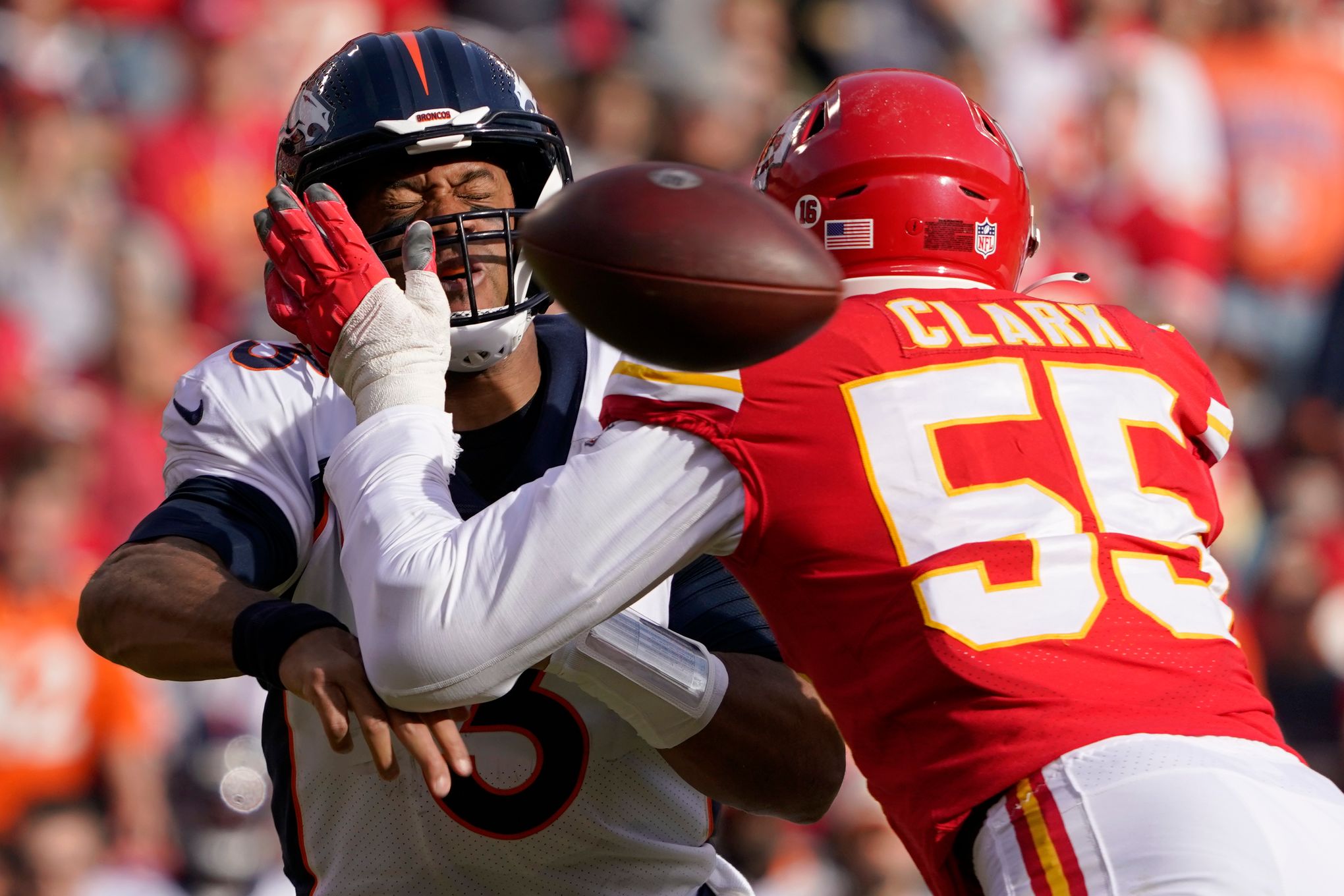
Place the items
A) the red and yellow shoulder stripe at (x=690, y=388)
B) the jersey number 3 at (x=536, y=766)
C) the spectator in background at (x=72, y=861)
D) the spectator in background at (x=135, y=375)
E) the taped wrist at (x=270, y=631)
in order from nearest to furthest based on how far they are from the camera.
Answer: the red and yellow shoulder stripe at (x=690, y=388), the taped wrist at (x=270, y=631), the jersey number 3 at (x=536, y=766), the spectator in background at (x=72, y=861), the spectator in background at (x=135, y=375)

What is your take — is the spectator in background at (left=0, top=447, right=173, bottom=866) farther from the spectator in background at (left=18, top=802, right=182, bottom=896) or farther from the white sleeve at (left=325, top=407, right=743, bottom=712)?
the white sleeve at (left=325, top=407, right=743, bottom=712)

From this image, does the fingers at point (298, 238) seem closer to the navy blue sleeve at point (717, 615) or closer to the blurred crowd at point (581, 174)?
the navy blue sleeve at point (717, 615)

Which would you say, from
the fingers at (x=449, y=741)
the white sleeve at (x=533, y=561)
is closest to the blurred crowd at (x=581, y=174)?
the fingers at (x=449, y=741)

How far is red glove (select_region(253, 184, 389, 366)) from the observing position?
74.9 inches

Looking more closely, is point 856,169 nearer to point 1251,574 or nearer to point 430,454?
point 430,454

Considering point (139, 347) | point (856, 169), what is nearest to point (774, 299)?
point (856, 169)

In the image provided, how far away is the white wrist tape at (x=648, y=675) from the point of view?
187cm

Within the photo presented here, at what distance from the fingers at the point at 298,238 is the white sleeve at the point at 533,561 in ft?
1.34

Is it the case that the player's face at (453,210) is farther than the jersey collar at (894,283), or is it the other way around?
the player's face at (453,210)

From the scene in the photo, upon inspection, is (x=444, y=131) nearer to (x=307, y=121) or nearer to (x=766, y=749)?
(x=307, y=121)

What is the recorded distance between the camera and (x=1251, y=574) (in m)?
5.84

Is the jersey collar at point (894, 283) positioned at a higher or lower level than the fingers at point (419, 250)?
lower

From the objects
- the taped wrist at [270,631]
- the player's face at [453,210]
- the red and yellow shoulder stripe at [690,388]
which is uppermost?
the red and yellow shoulder stripe at [690,388]

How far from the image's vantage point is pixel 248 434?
7.20ft
